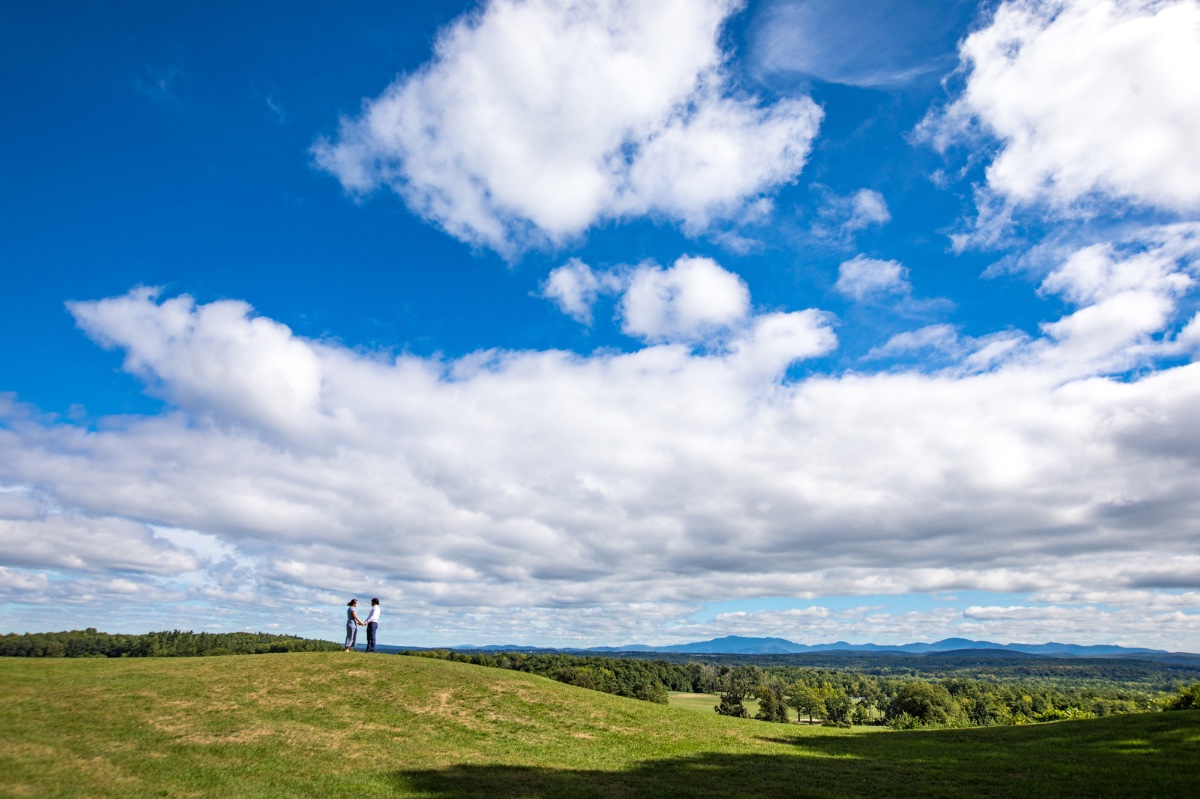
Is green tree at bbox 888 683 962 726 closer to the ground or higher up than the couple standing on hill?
closer to the ground

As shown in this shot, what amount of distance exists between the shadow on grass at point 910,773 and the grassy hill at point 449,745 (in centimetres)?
11

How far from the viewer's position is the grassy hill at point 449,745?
19266 mm

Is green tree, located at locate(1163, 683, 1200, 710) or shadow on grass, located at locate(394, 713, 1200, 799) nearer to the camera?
shadow on grass, located at locate(394, 713, 1200, 799)

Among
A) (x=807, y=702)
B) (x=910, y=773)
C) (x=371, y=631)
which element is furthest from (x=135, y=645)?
(x=807, y=702)

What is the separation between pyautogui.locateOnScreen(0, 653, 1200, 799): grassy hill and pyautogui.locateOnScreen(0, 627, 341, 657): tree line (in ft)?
111

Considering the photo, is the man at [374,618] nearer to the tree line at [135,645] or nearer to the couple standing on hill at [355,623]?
the couple standing on hill at [355,623]

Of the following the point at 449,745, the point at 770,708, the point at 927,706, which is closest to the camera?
the point at 449,745

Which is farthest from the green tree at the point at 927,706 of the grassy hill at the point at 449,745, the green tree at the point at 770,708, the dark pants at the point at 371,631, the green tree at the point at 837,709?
the dark pants at the point at 371,631

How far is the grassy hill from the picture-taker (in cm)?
1927

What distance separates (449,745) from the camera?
84.5ft

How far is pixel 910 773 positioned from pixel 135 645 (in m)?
96.8

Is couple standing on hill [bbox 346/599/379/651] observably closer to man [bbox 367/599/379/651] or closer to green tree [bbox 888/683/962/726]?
man [bbox 367/599/379/651]

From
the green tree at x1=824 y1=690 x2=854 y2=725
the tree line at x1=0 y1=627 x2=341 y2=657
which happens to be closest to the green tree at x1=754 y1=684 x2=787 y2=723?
the green tree at x1=824 y1=690 x2=854 y2=725

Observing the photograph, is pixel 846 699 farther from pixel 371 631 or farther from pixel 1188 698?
pixel 371 631
